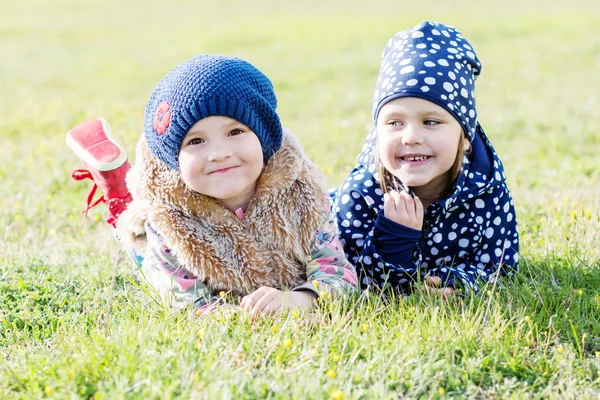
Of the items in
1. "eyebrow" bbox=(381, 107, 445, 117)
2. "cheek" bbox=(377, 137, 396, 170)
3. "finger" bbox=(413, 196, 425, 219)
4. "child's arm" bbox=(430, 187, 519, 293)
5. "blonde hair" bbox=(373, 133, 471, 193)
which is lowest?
"child's arm" bbox=(430, 187, 519, 293)

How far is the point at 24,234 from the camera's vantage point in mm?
5461

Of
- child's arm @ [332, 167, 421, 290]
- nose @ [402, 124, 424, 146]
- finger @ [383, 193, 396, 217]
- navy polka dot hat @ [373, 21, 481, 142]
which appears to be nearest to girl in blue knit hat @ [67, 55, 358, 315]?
child's arm @ [332, 167, 421, 290]

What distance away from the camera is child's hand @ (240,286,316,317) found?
3578 millimetres

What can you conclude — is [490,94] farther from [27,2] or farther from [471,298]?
[27,2]

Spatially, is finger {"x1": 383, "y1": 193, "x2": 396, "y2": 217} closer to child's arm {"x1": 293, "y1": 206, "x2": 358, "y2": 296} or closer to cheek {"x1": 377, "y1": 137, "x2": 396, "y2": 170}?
Result: cheek {"x1": 377, "y1": 137, "x2": 396, "y2": 170}

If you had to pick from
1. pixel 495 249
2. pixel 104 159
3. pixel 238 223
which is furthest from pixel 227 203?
pixel 495 249

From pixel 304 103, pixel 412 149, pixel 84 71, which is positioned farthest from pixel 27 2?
pixel 412 149

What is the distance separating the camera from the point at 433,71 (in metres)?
3.99

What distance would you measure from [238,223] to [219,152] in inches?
17.5

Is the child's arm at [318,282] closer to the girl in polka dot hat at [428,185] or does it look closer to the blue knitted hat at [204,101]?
the girl in polka dot hat at [428,185]

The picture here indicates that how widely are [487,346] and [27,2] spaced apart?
36779mm

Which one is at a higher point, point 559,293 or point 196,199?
point 196,199

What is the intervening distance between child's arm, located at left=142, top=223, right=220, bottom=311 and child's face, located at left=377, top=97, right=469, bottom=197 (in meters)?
1.29

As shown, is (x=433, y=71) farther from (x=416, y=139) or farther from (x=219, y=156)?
(x=219, y=156)
